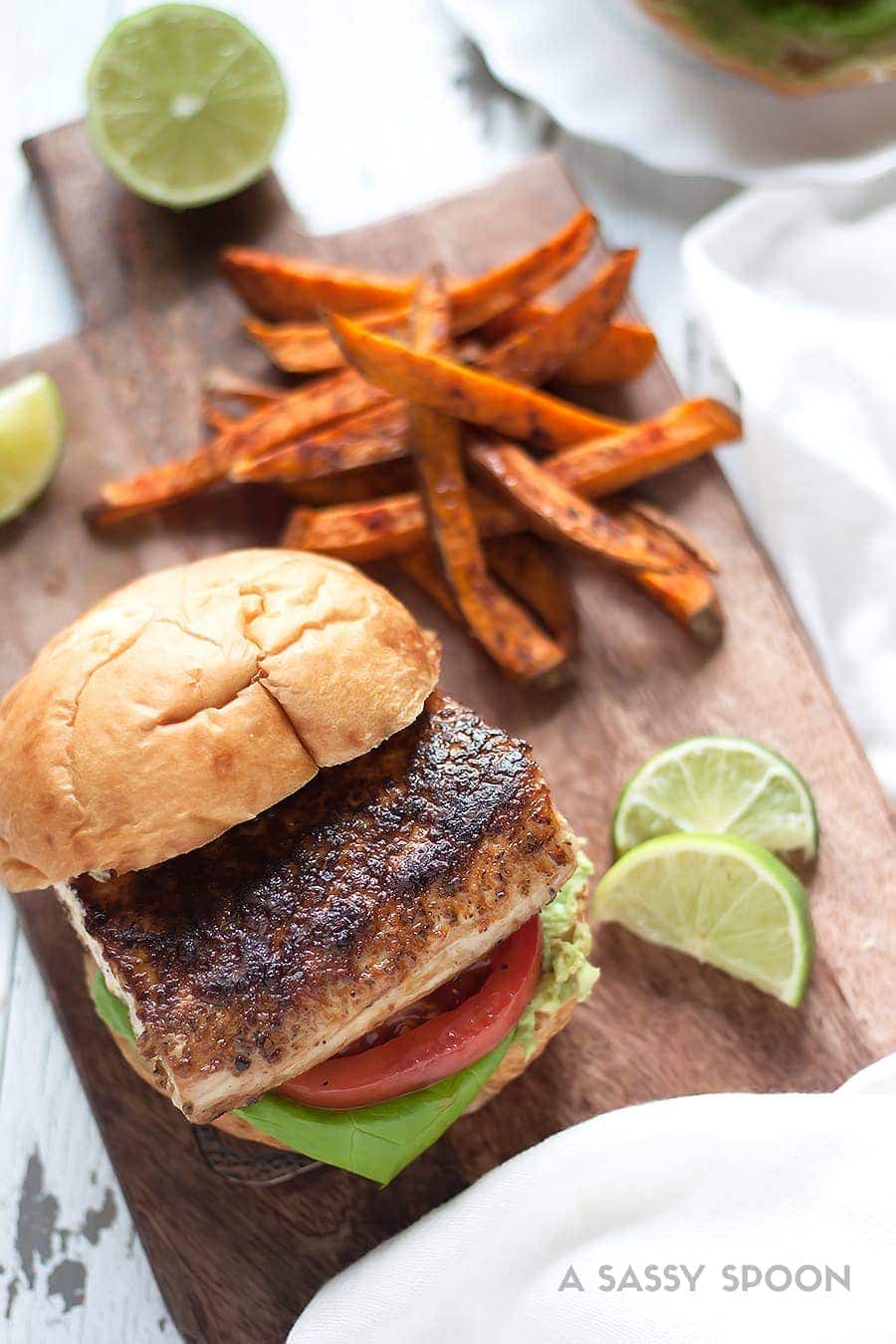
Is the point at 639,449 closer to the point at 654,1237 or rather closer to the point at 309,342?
the point at 309,342

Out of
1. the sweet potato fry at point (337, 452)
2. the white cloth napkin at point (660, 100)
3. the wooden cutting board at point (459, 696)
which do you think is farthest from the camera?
the white cloth napkin at point (660, 100)

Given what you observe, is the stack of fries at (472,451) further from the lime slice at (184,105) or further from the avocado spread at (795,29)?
the avocado spread at (795,29)

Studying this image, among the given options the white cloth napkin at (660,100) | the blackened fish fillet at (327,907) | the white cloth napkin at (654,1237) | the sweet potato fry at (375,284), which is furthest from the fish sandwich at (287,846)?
the white cloth napkin at (660,100)

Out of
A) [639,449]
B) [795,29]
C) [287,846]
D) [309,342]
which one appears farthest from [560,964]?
[795,29]

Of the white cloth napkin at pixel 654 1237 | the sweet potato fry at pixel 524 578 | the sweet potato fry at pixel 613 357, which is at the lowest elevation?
the white cloth napkin at pixel 654 1237

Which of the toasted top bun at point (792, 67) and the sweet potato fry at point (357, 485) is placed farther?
the toasted top bun at point (792, 67)

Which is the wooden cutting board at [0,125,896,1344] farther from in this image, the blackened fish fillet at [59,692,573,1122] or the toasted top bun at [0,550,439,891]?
the toasted top bun at [0,550,439,891]
